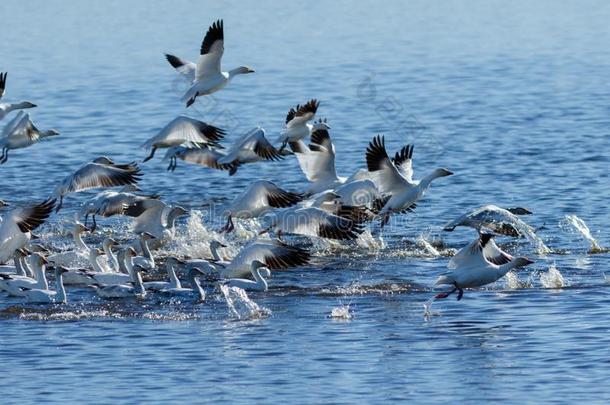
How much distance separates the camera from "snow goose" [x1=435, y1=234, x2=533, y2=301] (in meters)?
14.8

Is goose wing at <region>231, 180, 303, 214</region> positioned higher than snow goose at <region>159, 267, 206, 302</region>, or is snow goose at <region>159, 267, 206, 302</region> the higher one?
goose wing at <region>231, 180, 303, 214</region>

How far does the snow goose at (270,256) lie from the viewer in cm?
1620

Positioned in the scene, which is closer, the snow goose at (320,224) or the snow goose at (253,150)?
the snow goose at (320,224)

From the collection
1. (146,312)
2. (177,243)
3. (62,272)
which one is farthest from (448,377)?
(177,243)

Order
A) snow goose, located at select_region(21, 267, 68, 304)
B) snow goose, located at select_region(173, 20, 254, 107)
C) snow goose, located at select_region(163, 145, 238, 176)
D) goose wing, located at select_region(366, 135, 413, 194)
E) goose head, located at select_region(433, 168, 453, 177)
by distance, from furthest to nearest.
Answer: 1. snow goose, located at select_region(163, 145, 238, 176)
2. snow goose, located at select_region(173, 20, 254, 107)
3. goose head, located at select_region(433, 168, 453, 177)
4. goose wing, located at select_region(366, 135, 413, 194)
5. snow goose, located at select_region(21, 267, 68, 304)

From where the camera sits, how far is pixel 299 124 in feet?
60.7

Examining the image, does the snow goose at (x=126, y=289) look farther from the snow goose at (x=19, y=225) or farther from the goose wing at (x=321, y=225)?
the goose wing at (x=321, y=225)

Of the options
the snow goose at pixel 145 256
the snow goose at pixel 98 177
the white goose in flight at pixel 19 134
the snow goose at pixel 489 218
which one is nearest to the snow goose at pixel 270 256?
the snow goose at pixel 145 256

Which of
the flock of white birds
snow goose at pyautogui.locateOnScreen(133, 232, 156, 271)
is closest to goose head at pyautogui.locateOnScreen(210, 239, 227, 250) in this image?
the flock of white birds

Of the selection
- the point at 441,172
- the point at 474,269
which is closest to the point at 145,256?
the point at 441,172

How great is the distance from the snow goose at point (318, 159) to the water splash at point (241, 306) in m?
3.89

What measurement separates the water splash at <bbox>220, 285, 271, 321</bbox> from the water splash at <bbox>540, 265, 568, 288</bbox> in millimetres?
3011

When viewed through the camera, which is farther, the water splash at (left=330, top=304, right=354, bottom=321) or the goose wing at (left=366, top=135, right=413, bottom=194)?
the goose wing at (left=366, top=135, right=413, bottom=194)

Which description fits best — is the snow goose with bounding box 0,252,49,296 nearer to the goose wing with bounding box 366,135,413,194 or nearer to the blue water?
the blue water
